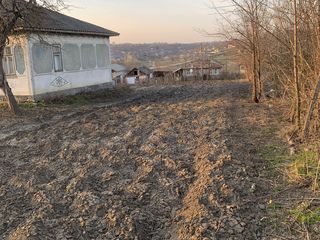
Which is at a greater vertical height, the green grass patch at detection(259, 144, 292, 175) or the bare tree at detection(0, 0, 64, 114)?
the bare tree at detection(0, 0, 64, 114)

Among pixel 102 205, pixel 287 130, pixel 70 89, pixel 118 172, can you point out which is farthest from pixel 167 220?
pixel 70 89

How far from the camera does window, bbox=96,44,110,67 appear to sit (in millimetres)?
20573

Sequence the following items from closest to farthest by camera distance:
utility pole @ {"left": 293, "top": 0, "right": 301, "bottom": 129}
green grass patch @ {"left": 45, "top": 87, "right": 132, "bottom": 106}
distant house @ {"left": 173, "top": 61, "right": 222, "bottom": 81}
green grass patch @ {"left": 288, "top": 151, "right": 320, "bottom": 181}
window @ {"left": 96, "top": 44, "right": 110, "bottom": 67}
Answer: green grass patch @ {"left": 288, "top": 151, "right": 320, "bottom": 181}
utility pole @ {"left": 293, "top": 0, "right": 301, "bottom": 129}
green grass patch @ {"left": 45, "top": 87, "right": 132, "bottom": 106}
window @ {"left": 96, "top": 44, "right": 110, "bottom": 67}
distant house @ {"left": 173, "top": 61, "right": 222, "bottom": 81}

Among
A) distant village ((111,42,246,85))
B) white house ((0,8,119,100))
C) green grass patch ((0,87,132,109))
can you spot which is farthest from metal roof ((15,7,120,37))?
distant village ((111,42,246,85))

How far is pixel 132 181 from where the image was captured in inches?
227

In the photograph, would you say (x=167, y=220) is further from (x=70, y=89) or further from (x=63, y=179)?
(x=70, y=89)

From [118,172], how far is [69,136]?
356 cm

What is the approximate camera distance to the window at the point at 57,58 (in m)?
16.7

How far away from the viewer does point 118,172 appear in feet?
20.5

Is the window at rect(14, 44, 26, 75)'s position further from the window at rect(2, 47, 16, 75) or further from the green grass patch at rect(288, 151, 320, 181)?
the green grass patch at rect(288, 151, 320, 181)

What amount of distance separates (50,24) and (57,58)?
1575 millimetres

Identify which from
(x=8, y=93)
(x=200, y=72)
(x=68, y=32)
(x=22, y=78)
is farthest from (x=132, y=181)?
(x=200, y=72)

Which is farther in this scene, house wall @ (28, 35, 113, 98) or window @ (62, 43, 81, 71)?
window @ (62, 43, 81, 71)

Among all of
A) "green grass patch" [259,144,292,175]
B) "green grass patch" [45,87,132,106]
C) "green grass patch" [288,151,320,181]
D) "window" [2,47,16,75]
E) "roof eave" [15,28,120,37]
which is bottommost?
"green grass patch" [259,144,292,175]
